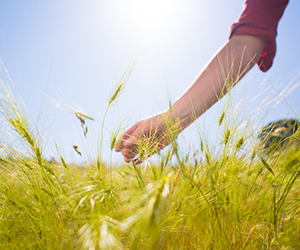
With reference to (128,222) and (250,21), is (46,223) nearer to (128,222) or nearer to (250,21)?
(128,222)

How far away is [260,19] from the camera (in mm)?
989

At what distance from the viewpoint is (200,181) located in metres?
0.48

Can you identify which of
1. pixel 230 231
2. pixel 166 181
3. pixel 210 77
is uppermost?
pixel 210 77

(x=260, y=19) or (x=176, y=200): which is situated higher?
(x=260, y=19)

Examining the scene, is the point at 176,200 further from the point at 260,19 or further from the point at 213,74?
the point at 260,19

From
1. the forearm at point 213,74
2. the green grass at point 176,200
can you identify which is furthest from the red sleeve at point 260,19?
the green grass at point 176,200

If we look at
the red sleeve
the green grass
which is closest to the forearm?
the red sleeve

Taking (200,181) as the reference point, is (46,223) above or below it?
above

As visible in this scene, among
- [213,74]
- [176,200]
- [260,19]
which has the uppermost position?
[260,19]

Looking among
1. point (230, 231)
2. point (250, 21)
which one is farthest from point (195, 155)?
point (250, 21)

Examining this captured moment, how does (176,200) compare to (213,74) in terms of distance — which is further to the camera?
(213,74)

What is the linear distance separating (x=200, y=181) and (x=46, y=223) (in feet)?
1.23

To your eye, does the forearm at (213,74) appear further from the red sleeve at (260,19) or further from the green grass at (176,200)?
the green grass at (176,200)

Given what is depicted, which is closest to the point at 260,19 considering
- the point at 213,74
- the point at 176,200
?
the point at 213,74
